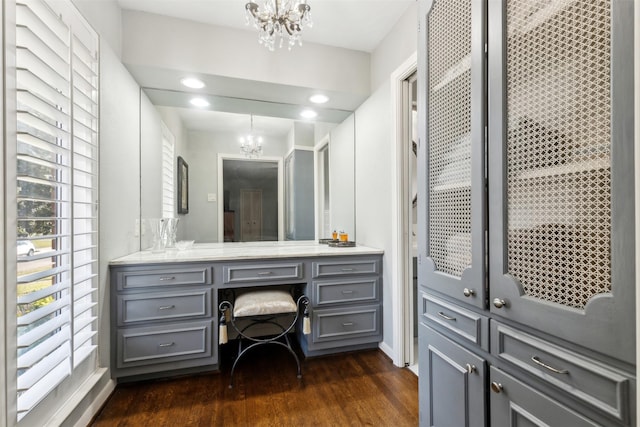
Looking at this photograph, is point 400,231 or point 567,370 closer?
point 567,370

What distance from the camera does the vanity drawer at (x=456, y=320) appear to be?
1.03 m

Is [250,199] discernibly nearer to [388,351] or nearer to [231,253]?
[231,253]

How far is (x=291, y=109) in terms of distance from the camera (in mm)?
2812

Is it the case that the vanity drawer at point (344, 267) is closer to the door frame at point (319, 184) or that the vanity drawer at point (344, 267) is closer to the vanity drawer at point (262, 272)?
the vanity drawer at point (262, 272)

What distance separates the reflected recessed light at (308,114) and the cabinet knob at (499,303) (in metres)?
2.42

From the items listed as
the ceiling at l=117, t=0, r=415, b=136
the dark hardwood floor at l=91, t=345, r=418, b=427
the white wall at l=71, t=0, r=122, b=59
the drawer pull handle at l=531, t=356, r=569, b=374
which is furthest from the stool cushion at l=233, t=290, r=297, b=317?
the white wall at l=71, t=0, r=122, b=59

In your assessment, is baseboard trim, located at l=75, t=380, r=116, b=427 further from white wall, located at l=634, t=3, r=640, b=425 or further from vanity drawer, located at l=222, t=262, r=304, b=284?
white wall, located at l=634, t=3, r=640, b=425

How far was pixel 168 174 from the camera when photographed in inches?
102

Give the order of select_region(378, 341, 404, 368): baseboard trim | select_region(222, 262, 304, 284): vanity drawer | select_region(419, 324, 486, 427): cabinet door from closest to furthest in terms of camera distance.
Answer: select_region(419, 324, 486, 427): cabinet door, select_region(222, 262, 304, 284): vanity drawer, select_region(378, 341, 404, 368): baseboard trim

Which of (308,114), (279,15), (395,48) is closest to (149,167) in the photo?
(308,114)

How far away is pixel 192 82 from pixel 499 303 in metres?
2.51

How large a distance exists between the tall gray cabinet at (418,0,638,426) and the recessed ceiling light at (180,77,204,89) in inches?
70.2

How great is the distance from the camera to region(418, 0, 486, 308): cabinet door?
3.34 feet

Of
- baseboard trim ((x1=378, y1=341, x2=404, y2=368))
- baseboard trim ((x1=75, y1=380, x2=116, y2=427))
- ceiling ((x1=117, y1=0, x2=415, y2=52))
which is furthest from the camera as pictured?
baseboard trim ((x1=378, y1=341, x2=404, y2=368))
